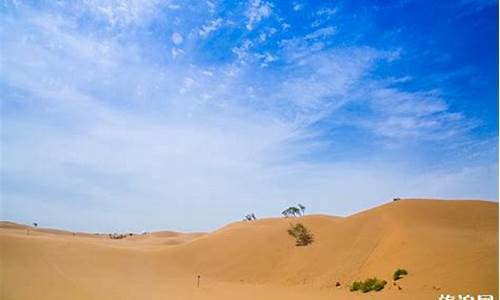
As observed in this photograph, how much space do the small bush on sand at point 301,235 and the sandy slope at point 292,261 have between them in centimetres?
56

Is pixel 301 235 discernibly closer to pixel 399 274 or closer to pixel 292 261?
pixel 292 261

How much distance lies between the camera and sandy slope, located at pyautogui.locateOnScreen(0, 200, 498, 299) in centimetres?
1467

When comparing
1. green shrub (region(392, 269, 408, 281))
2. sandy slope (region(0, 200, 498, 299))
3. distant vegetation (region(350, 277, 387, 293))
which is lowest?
distant vegetation (region(350, 277, 387, 293))

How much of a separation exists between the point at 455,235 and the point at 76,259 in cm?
2284

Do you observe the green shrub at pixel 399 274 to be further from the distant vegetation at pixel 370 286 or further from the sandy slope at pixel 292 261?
the distant vegetation at pixel 370 286

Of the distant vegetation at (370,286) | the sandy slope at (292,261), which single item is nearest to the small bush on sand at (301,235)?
the sandy slope at (292,261)

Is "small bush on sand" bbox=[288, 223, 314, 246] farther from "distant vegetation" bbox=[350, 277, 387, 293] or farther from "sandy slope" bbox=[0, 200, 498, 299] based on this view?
"distant vegetation" bbox=[350, 277, 387, 293]

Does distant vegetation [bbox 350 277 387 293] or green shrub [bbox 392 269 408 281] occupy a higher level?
green shrub [bbox 392 269 408 281]

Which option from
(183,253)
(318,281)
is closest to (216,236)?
(183,253)

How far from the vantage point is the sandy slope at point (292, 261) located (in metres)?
14.7

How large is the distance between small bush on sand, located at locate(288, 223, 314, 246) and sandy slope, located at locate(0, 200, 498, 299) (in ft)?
1.82

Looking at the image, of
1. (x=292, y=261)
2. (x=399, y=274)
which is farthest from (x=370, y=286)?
(x=292, y=261)

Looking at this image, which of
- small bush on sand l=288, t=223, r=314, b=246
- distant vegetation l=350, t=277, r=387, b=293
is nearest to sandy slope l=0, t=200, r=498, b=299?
distant vegetation l=350, t=277, r=387, b=293

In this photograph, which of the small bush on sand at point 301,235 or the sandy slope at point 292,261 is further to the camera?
the small bush on sand at point 301,235
